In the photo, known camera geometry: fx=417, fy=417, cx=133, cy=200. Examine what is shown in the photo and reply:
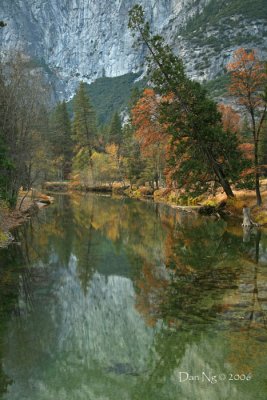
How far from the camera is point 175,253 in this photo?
18.7 metres

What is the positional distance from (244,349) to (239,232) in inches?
656

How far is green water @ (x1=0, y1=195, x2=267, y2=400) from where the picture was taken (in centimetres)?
729

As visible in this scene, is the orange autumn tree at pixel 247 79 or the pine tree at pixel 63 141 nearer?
the orange autumn tree at pixel 247 79

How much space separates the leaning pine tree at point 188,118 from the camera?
2750 centimetres

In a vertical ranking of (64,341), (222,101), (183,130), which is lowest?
(64,341)

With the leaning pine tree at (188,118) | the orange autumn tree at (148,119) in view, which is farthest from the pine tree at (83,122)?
the leaning pine tree at (188,118)

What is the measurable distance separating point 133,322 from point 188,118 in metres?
19.2

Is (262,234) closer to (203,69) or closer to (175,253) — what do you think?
(175,253)

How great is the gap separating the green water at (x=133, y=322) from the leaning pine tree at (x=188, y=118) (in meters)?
9.62

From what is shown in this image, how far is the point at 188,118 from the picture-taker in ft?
89.1

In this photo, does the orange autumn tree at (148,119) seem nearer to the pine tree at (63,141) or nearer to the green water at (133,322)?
the green water at (133,322)

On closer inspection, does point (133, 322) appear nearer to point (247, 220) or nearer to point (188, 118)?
point (247, 220)

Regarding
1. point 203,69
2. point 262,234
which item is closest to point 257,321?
point 262,234

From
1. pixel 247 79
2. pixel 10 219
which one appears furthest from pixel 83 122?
pixel 247 79
